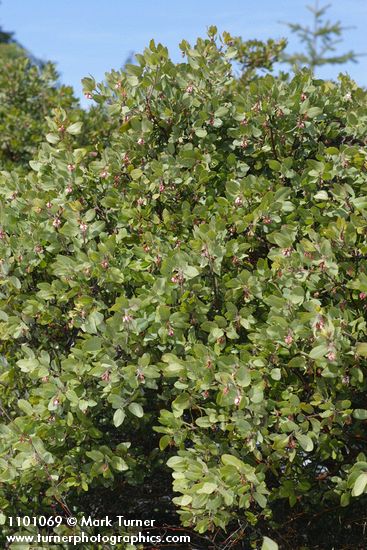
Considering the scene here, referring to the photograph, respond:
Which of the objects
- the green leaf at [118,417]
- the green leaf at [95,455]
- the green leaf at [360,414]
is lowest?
the green leaf at [95,455]

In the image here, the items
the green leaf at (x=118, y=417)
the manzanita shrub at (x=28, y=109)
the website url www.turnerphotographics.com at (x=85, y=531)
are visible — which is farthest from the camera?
the manzanita shrub at (x=28, y=109)

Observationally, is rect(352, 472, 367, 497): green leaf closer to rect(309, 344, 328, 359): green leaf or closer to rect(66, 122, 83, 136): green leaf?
rect(309, 344, 328, 359): green leaf

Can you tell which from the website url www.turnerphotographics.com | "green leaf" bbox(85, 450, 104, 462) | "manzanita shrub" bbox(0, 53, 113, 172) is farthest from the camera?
"manzanita shrub" bbox(0, 53, 113, 172)

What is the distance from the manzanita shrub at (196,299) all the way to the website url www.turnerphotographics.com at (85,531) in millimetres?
102

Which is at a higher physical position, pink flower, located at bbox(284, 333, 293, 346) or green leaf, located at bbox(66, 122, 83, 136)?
green leaf, located at bbox(66, 122, 83, 136)

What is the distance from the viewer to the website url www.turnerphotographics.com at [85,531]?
11.8 ft

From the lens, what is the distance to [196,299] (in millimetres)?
3297

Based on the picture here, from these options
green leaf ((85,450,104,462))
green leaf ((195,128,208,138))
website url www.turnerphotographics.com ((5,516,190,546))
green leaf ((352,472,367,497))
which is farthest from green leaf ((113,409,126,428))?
green leaf ((195,128,208,138))

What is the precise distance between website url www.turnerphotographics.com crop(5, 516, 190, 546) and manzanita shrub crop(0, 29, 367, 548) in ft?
0.33

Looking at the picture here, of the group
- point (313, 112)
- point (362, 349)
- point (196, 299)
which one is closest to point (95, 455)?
point (196, 299)

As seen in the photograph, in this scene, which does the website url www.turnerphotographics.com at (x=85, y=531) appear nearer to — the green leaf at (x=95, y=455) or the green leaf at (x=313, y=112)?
the green leaf at (x=95, y=455)

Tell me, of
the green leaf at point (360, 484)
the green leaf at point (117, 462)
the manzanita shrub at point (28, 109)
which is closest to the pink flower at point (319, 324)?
the green leaf at point (360, 484)

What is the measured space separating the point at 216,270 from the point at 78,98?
4824mm

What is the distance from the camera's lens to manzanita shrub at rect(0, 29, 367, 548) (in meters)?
3.10
